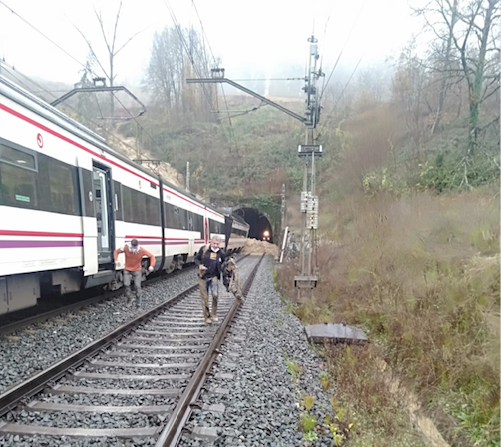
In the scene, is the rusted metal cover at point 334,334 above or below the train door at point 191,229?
below

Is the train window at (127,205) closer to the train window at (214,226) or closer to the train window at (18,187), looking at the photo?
the train window at (18,187)

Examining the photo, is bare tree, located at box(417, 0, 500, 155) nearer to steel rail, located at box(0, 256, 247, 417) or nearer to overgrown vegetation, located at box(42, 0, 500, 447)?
overgrown vegetation, located at box(42, 0, 500, 447)

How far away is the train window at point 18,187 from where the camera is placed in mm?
5266

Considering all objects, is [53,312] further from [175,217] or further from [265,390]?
[175,217]

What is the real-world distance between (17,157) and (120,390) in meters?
3.69

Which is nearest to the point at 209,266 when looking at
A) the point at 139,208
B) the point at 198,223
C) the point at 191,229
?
the point at 139,208

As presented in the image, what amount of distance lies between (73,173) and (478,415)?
295 inches

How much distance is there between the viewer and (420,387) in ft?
19.6

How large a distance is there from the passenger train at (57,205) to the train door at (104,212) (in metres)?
0.02

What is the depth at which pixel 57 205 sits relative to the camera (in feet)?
21.6

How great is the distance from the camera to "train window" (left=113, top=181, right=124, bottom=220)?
899 cm

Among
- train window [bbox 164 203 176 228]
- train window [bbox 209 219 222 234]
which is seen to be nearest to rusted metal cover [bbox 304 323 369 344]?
train window [bbox 164 203 176 228]

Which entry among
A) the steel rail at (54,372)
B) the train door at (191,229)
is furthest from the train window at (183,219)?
the steel rail at (54,372)

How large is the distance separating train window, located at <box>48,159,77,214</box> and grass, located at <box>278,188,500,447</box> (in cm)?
521
